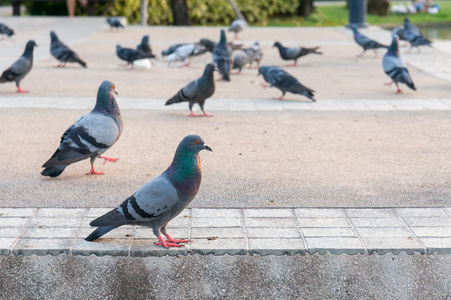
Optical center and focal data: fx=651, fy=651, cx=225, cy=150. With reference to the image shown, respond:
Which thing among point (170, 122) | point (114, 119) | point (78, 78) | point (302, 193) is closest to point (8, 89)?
point (78, 78)

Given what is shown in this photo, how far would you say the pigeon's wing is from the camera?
4441 millimetres

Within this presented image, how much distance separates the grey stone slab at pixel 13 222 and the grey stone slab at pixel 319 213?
2204 millimetres

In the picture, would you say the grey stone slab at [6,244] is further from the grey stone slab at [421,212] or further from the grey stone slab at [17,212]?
the grey stone slab at [421,212]

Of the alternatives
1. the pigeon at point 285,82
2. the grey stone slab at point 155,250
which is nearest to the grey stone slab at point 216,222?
the grey stone slab at point 155,250

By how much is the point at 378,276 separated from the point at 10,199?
3.28 metres

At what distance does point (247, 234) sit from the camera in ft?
16.2

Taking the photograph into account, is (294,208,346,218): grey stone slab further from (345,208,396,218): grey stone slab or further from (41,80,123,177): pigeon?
(41,80,123,177): pigeon

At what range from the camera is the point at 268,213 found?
5426mm

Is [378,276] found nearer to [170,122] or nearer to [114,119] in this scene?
[114,119]

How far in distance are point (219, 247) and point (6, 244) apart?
1543 millimetres

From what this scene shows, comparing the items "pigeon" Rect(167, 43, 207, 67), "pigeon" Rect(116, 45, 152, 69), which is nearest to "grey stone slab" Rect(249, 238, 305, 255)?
"pigeon" Rect(116, 45, 152, 69)

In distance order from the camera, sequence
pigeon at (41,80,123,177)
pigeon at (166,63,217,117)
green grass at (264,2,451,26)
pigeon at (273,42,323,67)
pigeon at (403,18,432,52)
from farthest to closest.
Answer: green grass at (264,2,451,26)
pigeon at (403,18,432,52)
pigeon at (273,42,323,67)
pigeon at (166,63,217,117)
pigeon at (41,80,123,177)

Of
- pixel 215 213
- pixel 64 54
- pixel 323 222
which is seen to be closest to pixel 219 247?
pixel 215 213

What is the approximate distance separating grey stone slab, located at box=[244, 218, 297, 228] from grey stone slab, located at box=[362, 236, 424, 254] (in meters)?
0.63
